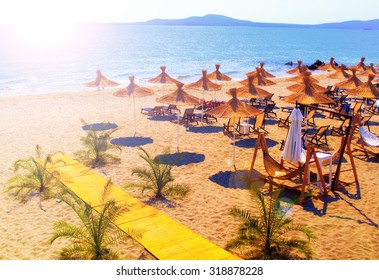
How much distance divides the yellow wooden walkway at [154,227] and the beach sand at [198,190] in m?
0.27

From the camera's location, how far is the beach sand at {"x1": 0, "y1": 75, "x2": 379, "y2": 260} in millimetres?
7438

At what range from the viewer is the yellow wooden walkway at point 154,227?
682cm

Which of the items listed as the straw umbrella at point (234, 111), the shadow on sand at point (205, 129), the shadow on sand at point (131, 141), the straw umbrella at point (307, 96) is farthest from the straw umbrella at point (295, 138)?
the shadow on sand at point (205, 129)

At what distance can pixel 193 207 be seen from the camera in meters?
8.88

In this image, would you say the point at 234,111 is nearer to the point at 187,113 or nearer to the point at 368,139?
the point at 368,139

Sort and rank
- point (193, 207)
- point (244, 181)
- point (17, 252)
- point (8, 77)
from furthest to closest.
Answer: point (8, 77) → point (244, 181) → point (193, 207) → point (17, 252)

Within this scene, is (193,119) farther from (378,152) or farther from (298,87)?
(378,152)

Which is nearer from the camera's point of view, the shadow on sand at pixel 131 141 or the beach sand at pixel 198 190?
the beach sand at pixel 198 190

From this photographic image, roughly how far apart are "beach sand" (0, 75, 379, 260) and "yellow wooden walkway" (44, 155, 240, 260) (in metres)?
0.27

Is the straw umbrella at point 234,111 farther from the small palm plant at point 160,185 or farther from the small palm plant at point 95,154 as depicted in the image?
the small palm plant at point 95,154

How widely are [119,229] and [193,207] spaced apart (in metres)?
1.90

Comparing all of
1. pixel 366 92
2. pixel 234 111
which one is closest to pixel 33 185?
pixel 234 111
